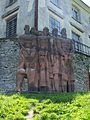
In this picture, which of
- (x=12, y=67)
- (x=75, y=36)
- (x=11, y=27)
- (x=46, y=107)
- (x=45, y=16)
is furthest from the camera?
(x=75, y=36)

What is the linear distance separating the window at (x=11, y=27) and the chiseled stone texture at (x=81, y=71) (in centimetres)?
511

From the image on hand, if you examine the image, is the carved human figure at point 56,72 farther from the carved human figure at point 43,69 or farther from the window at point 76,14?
the window at point 76,14

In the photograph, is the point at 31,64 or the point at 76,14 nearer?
the point at 31,64

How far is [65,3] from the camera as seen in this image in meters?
26.2

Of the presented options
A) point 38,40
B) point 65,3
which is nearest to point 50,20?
point 65,3

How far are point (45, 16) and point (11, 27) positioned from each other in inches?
111

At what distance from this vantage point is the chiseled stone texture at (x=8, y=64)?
Result: 18562 mm

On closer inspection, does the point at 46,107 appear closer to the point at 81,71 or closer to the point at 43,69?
the point at 43,69

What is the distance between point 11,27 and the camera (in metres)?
23.9

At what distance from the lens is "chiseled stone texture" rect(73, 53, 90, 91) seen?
20.0 metres

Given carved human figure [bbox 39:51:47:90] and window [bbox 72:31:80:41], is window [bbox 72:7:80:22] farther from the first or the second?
carved human figure [bbox 39:51:47:90]

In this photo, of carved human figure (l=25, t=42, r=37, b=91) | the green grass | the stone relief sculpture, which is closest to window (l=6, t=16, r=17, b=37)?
the stone relief sculpture

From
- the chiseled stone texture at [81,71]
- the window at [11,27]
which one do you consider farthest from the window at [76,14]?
the chiseled stone texture at [81,71]

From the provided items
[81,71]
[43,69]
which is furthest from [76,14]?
[43,69]
